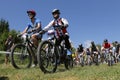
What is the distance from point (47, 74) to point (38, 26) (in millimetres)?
2544

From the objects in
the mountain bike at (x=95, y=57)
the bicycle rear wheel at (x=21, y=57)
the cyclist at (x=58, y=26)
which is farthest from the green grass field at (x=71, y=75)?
the mountain bike at (x=95, y=57)

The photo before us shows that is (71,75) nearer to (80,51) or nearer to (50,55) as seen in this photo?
(50,55)

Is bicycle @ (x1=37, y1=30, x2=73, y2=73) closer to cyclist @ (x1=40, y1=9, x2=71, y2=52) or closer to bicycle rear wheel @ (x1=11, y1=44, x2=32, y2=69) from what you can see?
cyclist @ (x1=40, y1=9, x2=71, y2=52)

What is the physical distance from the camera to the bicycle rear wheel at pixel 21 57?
460 inches

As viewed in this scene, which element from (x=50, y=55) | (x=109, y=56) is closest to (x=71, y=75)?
(x=50, y=55)

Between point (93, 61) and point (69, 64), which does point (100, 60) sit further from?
point (69, 64)

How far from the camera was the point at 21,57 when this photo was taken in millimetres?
11883

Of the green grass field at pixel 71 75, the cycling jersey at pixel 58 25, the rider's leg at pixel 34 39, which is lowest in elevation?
the green grass field at pixel 71 75

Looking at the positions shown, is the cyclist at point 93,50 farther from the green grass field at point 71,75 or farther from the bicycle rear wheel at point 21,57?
the green grass field at point 71,75

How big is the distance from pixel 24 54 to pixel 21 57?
141mm

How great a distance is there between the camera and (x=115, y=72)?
8883 mm

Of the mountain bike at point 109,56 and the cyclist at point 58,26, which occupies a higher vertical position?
the cyclist at point 58,26

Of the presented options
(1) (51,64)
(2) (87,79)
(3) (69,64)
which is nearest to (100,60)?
(3) (69,64)

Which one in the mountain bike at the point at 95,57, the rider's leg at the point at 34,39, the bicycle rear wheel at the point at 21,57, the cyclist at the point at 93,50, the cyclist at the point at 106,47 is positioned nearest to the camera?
the bicycle rear wheel at the point at 21,57
